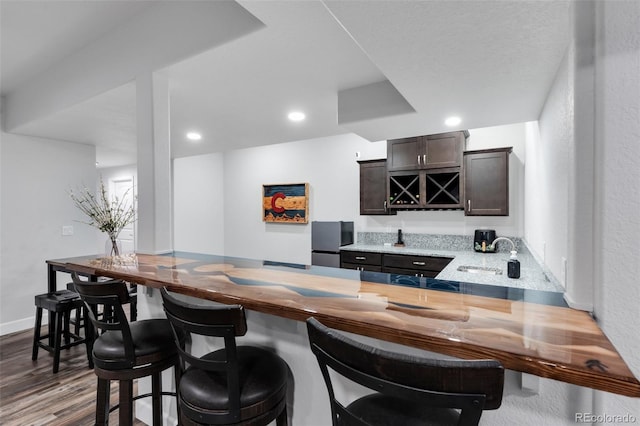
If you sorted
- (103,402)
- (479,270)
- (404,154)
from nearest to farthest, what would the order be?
(103,402), (479,270), (404,154)

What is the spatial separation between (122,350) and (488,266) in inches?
122

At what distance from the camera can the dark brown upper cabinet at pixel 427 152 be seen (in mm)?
3992

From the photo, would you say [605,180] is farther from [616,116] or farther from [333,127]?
[333,127]

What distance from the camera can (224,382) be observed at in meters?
1.18

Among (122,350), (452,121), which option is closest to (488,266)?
(452,121)

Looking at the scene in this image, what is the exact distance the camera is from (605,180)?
902 mm

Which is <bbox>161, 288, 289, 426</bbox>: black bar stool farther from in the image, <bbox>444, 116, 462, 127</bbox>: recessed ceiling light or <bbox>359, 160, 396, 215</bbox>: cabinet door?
<bbox>359, 160, 396, 215</bbox>: cabinet door

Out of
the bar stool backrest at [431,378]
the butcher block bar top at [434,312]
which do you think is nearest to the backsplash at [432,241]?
the butcher block bar top at [434,312]

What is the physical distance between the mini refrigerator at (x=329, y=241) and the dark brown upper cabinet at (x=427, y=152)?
1182 mm

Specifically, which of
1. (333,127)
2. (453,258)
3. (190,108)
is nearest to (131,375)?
(190,108)

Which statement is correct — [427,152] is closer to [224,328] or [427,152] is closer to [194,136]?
[194,136]

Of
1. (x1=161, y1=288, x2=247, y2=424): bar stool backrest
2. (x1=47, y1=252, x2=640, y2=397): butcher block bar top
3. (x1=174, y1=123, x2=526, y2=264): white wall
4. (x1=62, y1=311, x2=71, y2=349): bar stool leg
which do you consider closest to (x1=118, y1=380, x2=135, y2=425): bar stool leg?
(x1=47, y1=252, x2=640, y2=397): butcher block bar top

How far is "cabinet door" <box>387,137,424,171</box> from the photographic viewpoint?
166 inches

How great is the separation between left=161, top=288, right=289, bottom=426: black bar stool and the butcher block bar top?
0.15 metres
